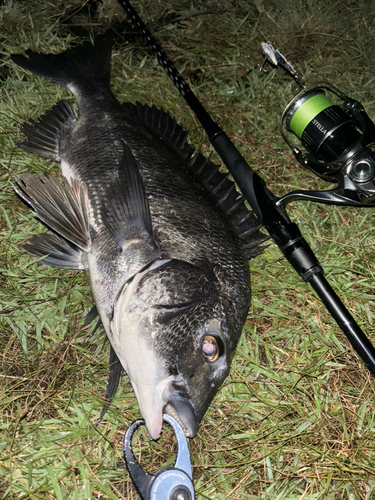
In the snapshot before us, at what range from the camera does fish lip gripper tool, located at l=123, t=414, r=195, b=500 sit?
2271 mm

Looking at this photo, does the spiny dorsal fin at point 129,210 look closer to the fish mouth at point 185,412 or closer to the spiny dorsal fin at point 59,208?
the spiny dorsal fin at point 59,208

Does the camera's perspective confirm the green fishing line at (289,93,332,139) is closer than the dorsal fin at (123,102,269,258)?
No

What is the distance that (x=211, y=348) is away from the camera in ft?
7.51

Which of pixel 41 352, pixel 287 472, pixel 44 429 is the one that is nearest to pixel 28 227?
pixel 41 352

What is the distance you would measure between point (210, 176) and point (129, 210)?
2.39ft

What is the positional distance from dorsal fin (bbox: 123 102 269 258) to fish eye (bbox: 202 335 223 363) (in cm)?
77

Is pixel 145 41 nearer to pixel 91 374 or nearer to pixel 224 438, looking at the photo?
pixel 91 374

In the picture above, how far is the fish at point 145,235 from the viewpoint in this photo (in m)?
2.28

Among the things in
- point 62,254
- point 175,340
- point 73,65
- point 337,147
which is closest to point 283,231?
point 337,147

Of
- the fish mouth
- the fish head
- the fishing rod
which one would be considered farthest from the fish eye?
the fishing rod

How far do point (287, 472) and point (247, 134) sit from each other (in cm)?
271

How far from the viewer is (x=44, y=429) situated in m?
2.65

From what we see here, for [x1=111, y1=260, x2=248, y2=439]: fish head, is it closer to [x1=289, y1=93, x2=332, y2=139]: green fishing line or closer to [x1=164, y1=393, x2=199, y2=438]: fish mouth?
[x1=164, y1=393, x2=199, y2=438]: fish mouth

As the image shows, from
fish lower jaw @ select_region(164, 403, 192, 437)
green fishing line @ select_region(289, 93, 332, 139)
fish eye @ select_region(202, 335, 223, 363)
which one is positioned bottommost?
fish lower jaw @ select_region(164, 403, 192, 437)
